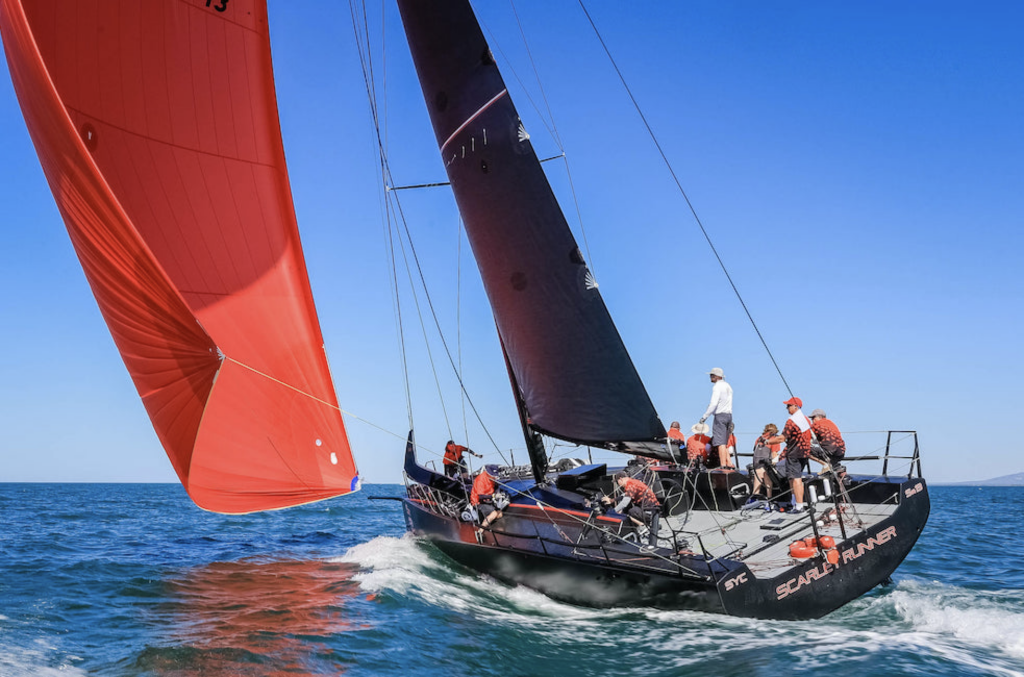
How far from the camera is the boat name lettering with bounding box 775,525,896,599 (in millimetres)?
7633

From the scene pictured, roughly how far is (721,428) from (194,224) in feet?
26.9

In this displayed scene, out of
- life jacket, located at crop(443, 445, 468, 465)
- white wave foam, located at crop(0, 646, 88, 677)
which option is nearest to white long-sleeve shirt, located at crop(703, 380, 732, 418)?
life jacket, located at crop(443, 445, 468, 465)

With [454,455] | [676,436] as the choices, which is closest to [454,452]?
[454,455]

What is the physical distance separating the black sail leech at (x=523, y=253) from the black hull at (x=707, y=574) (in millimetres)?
1809

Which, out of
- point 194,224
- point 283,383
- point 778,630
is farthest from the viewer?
point 283,383

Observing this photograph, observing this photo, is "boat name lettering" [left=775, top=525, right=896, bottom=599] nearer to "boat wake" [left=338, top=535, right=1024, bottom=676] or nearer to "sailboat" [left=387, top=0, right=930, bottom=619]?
"sailboat" [left=387, top=0, right=930, bottom=619]

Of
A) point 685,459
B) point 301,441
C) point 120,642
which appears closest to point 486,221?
point 301,441

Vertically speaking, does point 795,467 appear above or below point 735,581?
above

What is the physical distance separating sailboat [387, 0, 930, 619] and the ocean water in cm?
40

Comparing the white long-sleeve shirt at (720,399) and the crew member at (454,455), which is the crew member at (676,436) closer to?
the white long-sleeve shirt at (720,399)

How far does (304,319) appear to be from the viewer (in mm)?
10695

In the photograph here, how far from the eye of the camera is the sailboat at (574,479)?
817 cm

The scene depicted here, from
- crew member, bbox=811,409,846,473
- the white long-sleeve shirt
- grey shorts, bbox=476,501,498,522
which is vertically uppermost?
the white long-sleeve shirt

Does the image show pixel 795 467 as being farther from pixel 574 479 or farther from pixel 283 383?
pixel 283 383
